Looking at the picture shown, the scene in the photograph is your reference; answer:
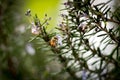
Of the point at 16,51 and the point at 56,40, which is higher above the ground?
the point at 16,51

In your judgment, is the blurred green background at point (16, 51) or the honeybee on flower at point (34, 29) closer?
the honeybee on flower at point (34, 29)

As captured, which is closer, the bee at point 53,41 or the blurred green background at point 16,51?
the bee at point 53,41

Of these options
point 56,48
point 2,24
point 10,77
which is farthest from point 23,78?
point 56,48

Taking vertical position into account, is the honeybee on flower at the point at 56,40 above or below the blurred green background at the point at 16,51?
below

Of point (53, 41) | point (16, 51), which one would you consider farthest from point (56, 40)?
point (16, 51)

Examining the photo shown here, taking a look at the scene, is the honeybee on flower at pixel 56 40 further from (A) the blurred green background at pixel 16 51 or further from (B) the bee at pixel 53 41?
(A) the blurred green background at pixel 16 51

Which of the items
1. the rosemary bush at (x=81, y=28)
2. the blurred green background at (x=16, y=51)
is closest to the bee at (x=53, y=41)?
the rosemary bush at (x=81, y=28)

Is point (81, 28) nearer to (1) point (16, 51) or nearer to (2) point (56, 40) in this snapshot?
(2) point (56, 40)

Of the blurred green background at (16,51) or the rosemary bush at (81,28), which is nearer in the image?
the rosemary bush at (81,28)

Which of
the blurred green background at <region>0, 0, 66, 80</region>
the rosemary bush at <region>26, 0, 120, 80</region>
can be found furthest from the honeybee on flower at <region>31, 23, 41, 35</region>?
the blurred green background at <region>0, 0, 66, 80</region>

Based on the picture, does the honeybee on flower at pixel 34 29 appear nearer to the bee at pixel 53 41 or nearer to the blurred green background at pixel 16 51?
the bee at pixel 53 41

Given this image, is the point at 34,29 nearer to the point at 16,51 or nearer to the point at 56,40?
the point at 56,40

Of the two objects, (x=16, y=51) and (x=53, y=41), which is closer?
(x=53, y=41)
